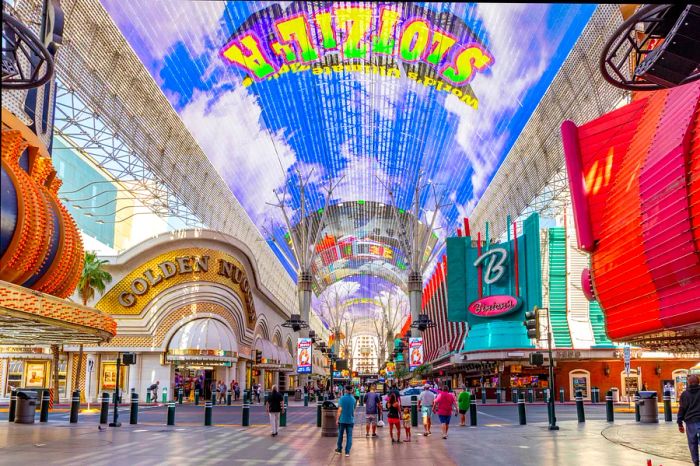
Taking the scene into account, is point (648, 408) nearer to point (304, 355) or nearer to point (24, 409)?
point (24, 409)

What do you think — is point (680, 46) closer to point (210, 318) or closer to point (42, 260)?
point (42, 260)

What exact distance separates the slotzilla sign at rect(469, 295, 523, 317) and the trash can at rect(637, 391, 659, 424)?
2061 cm

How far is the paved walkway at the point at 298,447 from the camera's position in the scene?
13.8m

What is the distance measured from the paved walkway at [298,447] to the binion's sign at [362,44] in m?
21.0

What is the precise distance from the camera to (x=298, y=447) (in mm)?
17406

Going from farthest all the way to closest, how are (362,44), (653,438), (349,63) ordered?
(349,63), (362,44), (653,438)

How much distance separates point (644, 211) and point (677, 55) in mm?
7780

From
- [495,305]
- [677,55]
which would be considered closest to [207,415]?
[677,55]

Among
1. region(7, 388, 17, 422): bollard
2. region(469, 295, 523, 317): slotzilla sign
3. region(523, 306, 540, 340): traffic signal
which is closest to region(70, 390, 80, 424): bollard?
region(7, 388, 17, 422): bollard

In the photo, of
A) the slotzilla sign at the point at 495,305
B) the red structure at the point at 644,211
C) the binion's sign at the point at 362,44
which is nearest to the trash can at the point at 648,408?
the red structure at the point at 644,211

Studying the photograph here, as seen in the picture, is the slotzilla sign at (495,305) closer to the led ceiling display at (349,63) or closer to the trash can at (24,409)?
the led ceiling display at (349,63)

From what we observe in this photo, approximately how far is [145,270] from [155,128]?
930cm

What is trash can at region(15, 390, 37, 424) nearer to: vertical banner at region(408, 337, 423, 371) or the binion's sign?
the binion's sign

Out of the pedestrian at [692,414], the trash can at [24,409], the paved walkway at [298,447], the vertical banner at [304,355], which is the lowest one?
the paved walkway at [298,447]
